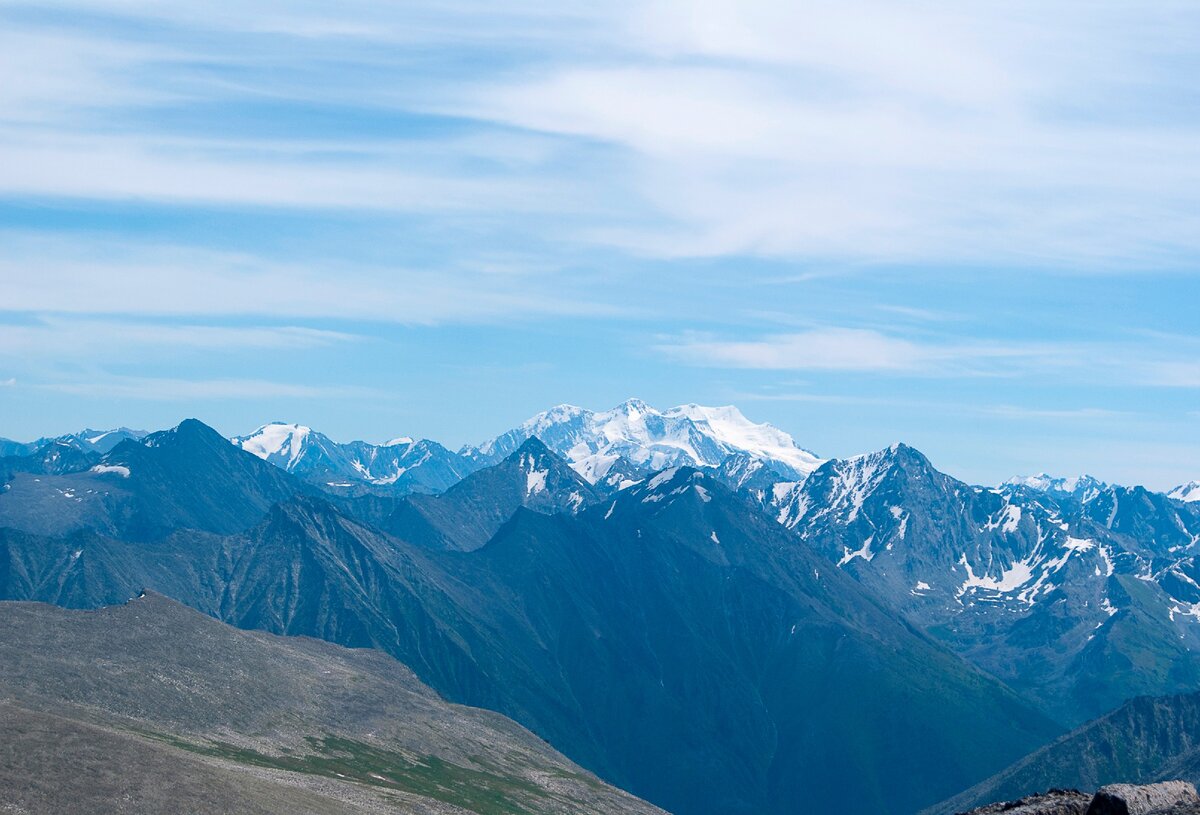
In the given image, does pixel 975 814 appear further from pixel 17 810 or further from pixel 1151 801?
pixel 17 810

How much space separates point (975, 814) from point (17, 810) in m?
164

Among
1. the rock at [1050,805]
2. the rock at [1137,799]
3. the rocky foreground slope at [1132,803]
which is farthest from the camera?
the rock at [1050,805]

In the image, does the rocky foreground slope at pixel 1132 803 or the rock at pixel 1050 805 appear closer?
the rocky foreground slope at pixel 1132 803

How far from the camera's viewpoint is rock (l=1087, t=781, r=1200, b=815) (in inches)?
2643

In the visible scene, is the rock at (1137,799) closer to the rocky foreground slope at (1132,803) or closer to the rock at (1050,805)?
the rocky foreground slope at (1132,803)

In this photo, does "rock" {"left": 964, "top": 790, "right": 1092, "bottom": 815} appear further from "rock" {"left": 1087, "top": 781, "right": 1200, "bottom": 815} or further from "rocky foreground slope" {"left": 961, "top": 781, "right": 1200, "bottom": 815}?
"rock" {"left": 1087, "top": 781, "right": 1200, "bottom": 815}

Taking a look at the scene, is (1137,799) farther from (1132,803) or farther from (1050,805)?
(1050,805)

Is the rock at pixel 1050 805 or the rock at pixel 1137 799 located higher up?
the rock at pixel 1137 799

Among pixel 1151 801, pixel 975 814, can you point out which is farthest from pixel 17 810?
pixel 1151 801

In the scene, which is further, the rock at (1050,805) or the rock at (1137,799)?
the rock at (1050,805)

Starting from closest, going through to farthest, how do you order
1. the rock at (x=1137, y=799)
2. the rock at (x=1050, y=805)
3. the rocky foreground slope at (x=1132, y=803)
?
the rocky foreground slope at (x=1132, y=803) → the rock at (x=1137, y=799) → the rock at (x=1050, y=805)

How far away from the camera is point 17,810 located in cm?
19775

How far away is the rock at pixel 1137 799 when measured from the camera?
6712 centimetres

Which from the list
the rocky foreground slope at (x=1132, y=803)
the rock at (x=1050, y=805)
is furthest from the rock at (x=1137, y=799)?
the rock at (x=1050, y=805)
